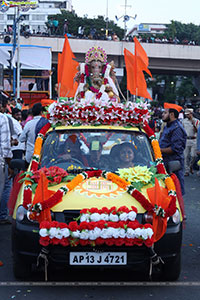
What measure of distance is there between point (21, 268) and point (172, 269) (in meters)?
1.53

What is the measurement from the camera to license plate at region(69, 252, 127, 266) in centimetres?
517

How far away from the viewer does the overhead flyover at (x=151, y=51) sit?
169 feet

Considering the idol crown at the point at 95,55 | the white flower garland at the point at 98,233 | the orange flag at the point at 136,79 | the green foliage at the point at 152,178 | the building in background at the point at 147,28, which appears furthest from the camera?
the building in background at the point at 147,28

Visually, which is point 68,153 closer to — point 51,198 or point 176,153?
point 51,198

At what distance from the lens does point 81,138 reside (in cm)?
661

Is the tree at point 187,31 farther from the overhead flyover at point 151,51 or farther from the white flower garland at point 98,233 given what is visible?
the white flower garland at point 98,233

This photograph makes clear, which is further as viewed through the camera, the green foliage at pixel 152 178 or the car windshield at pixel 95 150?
the car windshield at pixel 95 150

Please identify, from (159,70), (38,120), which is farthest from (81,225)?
(159,70)

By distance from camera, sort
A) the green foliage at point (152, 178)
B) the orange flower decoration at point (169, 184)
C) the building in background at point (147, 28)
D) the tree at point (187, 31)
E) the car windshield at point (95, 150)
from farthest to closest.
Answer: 1. the building in background at point (147, 28)
2. the tree at point (187, 31)
3. the car windshield at point (95, 150)
4. the orange flower decoration at point (169, 184)
5. the green foliage at point (152, 178)

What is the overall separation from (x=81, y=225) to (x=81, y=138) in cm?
173

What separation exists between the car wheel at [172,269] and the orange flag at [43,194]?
132 cm

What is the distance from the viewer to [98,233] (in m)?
5.11

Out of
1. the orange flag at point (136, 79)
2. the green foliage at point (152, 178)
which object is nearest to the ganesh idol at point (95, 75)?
the orange flag at point (136, 79)

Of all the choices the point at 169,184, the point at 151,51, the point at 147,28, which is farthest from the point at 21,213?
the point at 147,28
